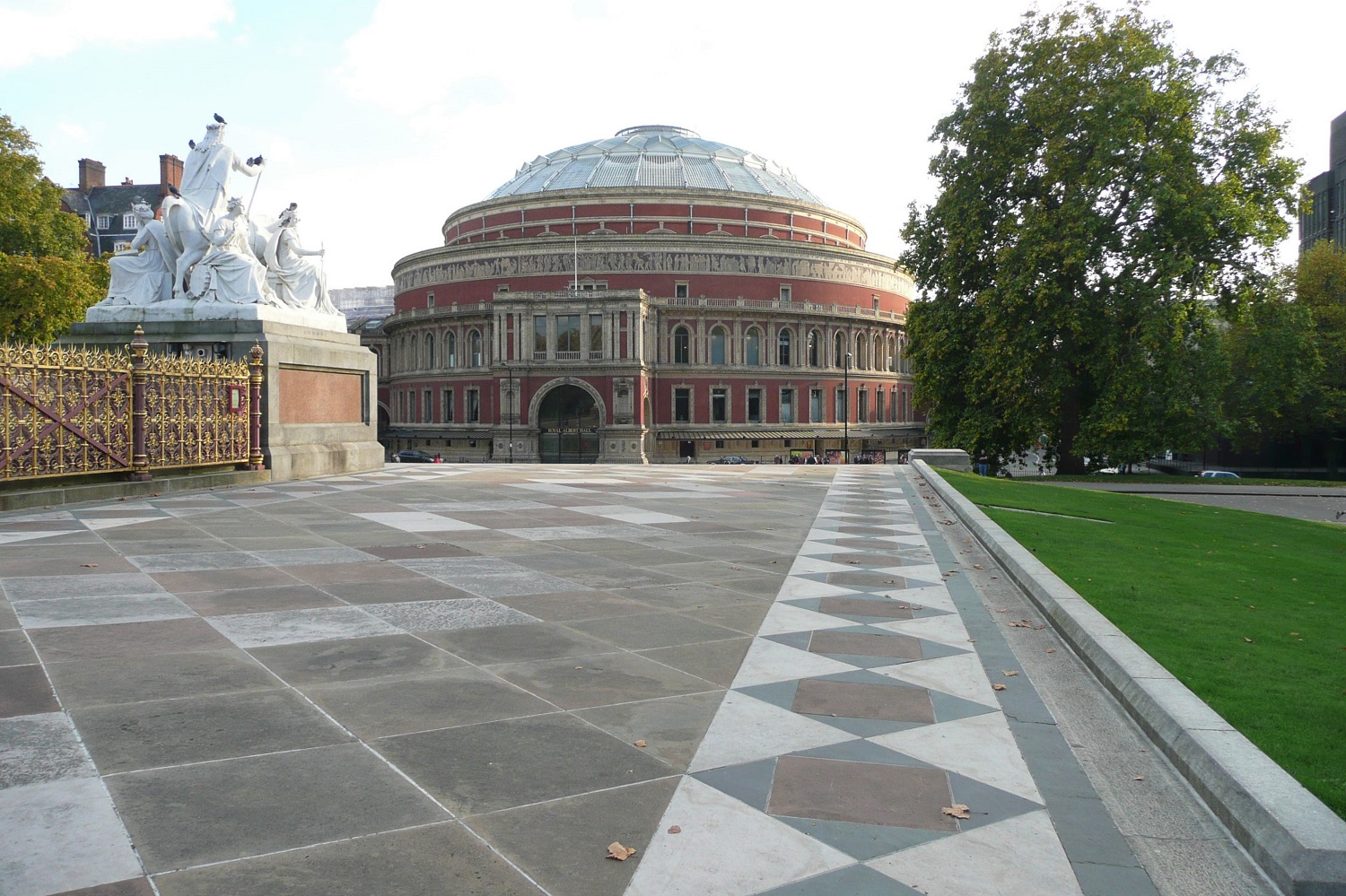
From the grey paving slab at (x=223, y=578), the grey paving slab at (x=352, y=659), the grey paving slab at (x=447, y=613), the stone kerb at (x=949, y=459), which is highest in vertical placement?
the stone kerb at (x=949, y=459)

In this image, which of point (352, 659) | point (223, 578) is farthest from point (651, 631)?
point (223, 578)

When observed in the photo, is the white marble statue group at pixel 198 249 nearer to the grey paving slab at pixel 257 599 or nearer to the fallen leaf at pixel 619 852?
the grey paving slab at pixel 257 599

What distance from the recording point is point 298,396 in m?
18.6

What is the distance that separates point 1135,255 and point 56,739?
34404mm

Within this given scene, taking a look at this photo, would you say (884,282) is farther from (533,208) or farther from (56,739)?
(56,739)

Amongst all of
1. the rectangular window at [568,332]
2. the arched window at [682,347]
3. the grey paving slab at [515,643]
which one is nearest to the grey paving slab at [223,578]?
the grey paving slab at [515,643]

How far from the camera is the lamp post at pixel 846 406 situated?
69.4 metres

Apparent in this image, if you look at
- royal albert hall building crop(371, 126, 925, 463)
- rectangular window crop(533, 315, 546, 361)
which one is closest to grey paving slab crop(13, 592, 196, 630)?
royal albert hall building crop(371, 126, 925, 463)

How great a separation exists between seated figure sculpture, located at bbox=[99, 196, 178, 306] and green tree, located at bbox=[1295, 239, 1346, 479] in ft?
147

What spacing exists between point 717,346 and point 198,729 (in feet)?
211

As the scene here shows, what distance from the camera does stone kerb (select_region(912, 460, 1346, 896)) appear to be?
10.4 ft

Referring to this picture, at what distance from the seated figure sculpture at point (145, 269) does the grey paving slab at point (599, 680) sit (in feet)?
51.3

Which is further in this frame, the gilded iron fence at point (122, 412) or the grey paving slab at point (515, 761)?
the gilded iron fence at point (122, 412)

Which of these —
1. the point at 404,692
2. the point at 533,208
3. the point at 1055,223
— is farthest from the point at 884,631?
the point at 533,208
